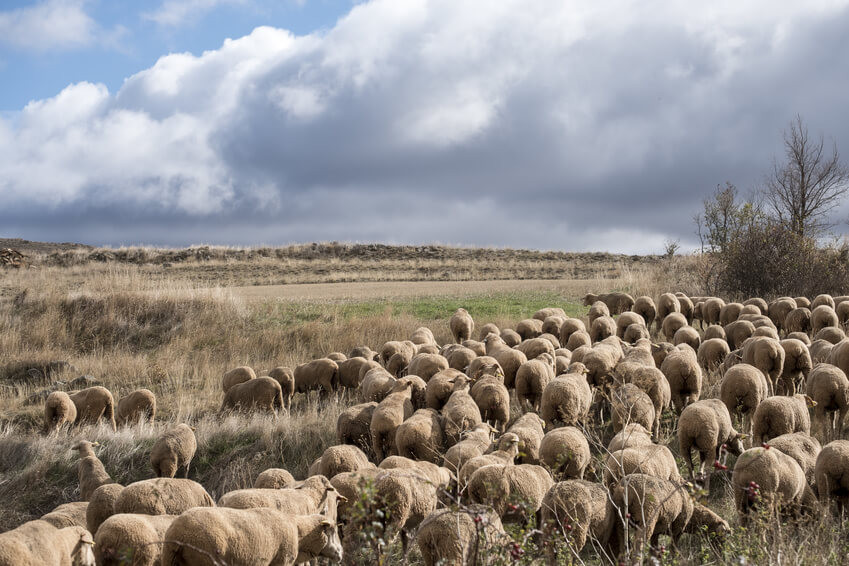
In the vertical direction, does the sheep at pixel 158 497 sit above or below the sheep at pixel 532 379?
below

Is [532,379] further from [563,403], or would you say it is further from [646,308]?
[646,308]

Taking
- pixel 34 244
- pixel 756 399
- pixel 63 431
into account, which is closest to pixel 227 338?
pixel 63 431

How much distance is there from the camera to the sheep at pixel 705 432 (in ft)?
21.6

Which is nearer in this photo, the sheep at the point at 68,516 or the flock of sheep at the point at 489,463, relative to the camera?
the flock of sheep at the point at 489,463

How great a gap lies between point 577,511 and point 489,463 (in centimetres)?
99

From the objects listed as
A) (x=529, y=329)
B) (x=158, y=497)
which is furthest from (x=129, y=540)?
(x=529, y=329)

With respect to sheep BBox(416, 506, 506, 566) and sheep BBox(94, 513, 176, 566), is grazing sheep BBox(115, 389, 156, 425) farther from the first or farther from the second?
sheep BBox(416, 506, 506, 566)

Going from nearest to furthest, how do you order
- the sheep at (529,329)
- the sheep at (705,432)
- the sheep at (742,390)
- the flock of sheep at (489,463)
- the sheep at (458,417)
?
the flock of sheep at (489,463) → the sheep at (705,432) → the sheep at (458,417) → the sheep at (742,390) → the sheep at (529,329)

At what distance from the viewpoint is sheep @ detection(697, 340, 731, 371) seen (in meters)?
10.8

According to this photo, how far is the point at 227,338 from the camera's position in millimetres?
17172

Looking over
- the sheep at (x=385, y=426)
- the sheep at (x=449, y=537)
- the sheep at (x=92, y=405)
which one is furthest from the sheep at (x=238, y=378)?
the sheep at (x=449, y=537)

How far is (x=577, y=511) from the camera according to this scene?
485cm

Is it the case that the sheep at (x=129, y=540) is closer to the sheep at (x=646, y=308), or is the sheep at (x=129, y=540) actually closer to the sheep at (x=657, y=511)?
the sheep at (x=657, y=511)

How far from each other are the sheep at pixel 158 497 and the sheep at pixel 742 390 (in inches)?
241
